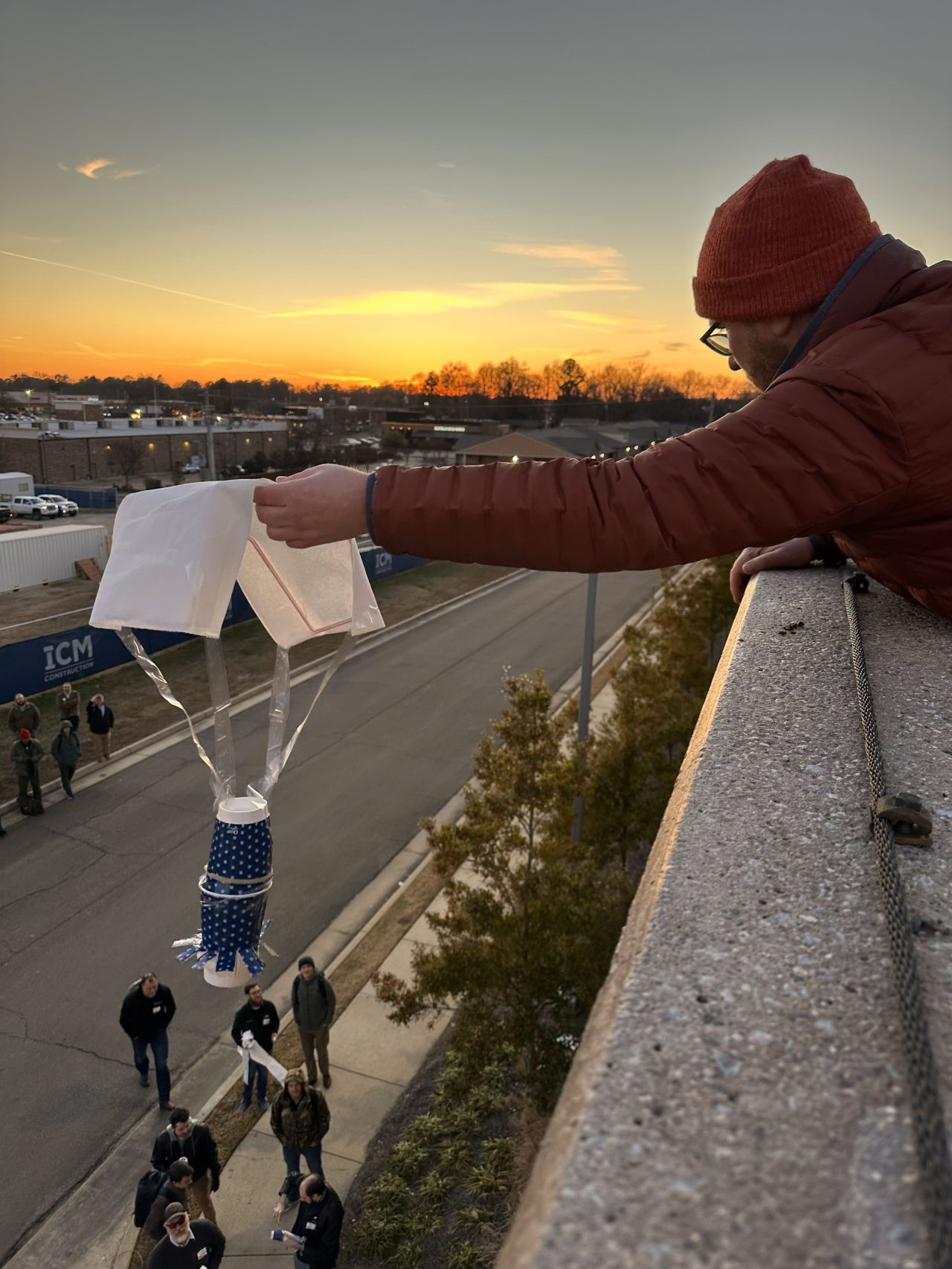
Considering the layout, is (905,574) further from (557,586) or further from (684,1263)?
(557,586)

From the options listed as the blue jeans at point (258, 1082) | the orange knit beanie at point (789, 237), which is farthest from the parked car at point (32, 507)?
the orange knit beanie at point (789, 237)

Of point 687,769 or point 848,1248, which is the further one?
point 687,769

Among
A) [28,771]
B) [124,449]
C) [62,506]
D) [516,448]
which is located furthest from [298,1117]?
[124,449]

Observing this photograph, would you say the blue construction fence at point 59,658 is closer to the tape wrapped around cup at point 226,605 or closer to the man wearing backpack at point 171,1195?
the man wearing backpack at point 171,1195

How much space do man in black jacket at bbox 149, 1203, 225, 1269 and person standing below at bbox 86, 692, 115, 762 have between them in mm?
10885

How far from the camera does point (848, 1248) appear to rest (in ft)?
2.53

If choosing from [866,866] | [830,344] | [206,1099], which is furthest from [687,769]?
[206,1099]

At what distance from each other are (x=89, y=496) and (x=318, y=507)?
55.9 m

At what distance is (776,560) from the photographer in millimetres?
3828

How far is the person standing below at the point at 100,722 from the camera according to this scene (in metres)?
16.0

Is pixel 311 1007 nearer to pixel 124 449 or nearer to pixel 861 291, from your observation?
pixel 861 291

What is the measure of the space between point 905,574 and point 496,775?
6.39 metres

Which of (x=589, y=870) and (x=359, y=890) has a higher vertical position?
(x=589, y=870)

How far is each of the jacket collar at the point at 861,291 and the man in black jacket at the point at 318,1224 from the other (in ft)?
23.1
